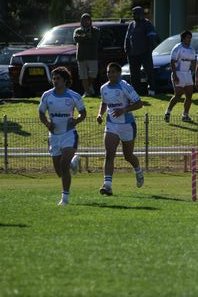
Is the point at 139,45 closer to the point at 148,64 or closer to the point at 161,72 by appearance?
the point at 148,64

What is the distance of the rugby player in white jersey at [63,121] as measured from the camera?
13.1m

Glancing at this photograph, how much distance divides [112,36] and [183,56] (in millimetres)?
6689

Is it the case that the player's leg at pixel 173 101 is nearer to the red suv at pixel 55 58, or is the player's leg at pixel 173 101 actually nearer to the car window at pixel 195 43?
the car window at pixel 195 43

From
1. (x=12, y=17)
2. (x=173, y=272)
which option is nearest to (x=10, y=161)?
(x=173, y=272)

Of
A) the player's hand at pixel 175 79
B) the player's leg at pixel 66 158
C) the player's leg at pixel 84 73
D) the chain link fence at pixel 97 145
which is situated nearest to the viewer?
the player's leg at pixel 66 158

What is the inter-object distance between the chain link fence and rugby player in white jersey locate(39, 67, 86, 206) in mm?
5318

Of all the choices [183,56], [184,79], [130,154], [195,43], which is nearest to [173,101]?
[184,79]

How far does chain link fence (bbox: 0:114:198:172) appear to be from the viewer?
62.1 ft

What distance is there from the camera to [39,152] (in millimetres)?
19359

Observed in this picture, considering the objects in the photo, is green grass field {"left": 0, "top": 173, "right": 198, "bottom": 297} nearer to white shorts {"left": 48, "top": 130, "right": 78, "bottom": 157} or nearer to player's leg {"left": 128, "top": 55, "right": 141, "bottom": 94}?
white shorts {"left": 48, "top": 130, "right": 78, "bottom": 157}

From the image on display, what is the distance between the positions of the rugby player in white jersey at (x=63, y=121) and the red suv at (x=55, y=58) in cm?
1225

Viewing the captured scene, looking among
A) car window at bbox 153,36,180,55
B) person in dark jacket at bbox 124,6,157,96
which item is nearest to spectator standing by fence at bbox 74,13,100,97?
person in dark jacket at bbox 124,6,157,96

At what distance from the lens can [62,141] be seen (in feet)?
43.4

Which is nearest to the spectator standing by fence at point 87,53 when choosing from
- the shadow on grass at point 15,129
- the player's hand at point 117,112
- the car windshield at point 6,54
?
the shadow on grass at point 15,129
